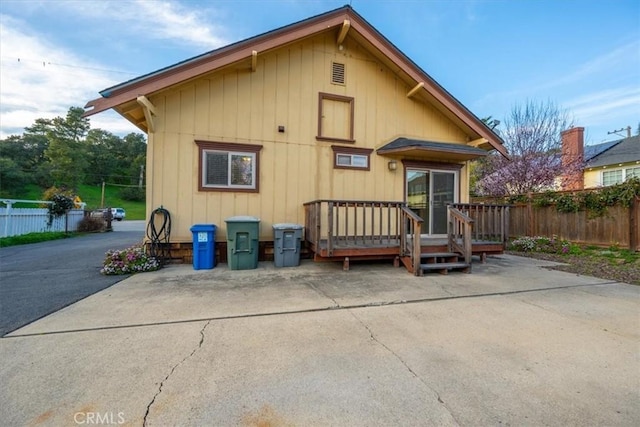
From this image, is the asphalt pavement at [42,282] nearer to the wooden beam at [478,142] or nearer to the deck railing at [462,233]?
the deck railing at [462,233]

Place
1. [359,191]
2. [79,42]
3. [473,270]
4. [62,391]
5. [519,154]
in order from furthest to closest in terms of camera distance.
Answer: [519,154] → [79,42] → [359,191] → [473,270] → [62,391]

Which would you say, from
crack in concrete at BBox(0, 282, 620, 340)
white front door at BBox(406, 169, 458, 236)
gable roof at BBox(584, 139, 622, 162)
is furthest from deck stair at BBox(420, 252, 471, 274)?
gable roof at BBox(584, 139, 622, 162)

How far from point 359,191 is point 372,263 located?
2.03 metres

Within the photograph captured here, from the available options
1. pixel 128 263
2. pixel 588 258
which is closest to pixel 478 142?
pixel 588 258

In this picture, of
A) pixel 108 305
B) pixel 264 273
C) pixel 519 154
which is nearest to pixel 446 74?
pixel 519 154

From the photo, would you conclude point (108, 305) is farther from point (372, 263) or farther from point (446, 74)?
point (446, 74)

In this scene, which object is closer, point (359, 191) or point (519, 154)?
point (359, 191)

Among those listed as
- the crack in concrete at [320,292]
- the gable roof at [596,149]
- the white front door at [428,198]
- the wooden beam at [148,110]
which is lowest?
the crack in concrete at [320,292]

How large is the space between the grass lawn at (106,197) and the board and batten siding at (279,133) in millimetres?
41366

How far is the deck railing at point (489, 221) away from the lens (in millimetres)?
6918

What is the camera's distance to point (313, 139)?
728 centimetres

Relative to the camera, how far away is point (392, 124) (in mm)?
7953

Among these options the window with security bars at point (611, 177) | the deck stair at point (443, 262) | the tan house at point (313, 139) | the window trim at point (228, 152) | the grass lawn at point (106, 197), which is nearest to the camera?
the deck stair at point (443, 262)

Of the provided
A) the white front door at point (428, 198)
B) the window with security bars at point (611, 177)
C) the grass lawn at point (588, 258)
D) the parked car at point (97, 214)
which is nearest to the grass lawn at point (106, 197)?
the parked car at point (97, 214)
